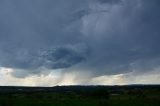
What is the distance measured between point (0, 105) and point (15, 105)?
13.0 ft

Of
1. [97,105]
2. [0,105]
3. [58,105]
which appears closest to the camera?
[0,105]

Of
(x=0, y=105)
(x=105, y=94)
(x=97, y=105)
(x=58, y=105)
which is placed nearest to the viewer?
(x=0, y=105)

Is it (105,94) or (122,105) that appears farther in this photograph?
(105,94)

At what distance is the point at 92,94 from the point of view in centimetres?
9850

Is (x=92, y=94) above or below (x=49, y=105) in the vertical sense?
above

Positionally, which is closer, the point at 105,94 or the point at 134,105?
the point at 134,105

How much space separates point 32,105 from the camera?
57.3 m

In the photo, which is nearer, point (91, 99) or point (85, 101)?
point (85, 101)

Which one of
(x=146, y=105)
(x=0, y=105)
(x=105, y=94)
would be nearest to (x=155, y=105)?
(x=146, y=105)

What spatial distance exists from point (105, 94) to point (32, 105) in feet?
131

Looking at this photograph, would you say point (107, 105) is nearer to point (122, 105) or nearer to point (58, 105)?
point (122, 105)

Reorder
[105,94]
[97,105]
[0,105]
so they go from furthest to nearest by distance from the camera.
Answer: [105,94], [97,105], [0,105]

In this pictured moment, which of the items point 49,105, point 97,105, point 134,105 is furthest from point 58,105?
point 134,105

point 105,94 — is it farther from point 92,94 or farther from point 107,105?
point 107,105
